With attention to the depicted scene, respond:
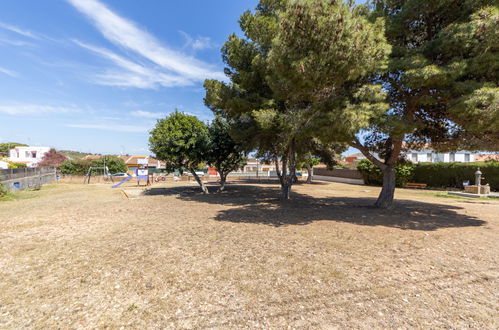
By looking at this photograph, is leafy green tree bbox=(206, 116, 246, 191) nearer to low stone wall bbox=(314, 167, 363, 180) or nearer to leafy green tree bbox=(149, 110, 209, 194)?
leafy green tree bbox=(149, 110, 209, 194)

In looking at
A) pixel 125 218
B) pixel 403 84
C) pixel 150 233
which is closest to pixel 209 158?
pixel 125 218

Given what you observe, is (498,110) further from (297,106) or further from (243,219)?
(243,219)

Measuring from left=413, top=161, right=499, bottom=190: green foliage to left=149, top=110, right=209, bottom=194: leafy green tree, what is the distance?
842 inches

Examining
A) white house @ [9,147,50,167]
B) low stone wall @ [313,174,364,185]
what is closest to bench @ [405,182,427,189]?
low stone wall @ [313,174,364,185]

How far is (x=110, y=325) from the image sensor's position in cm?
248

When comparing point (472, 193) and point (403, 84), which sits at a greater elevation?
point (403, 84)

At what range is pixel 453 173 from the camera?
19.7 meters

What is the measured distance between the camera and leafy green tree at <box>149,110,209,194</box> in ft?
42.4

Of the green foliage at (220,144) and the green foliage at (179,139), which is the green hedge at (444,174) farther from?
the green foliage at (179,139)

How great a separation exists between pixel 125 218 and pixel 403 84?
10447 mm

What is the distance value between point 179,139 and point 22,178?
46.7 feet

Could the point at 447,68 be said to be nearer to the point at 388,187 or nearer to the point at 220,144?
the point at 388,187

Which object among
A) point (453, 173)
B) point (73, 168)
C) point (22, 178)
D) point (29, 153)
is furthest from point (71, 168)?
point (453, 173)

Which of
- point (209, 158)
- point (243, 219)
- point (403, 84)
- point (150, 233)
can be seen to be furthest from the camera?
point (209, 158)
